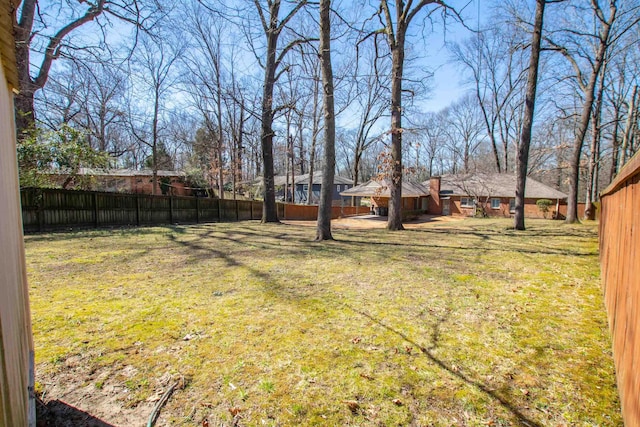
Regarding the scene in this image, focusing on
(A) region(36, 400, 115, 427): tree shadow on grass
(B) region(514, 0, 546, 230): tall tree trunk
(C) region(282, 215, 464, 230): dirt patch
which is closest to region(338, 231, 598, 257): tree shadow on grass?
(B) region(514, 0, 546, 230): tall tree trunk

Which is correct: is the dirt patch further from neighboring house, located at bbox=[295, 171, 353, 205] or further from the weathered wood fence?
neighboring house, located at bbox=[295, 171, 353, 205]

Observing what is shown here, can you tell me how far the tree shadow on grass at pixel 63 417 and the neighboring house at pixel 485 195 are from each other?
30114mm

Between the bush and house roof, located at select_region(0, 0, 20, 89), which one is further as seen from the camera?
the bush

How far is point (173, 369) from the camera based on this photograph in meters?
2.46

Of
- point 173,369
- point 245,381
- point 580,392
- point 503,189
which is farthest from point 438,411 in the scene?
point 503,189

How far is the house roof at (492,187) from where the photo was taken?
2628cm

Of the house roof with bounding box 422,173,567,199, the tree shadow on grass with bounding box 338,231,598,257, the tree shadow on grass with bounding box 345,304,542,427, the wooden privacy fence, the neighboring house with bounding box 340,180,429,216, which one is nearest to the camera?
the wooden privacy fence

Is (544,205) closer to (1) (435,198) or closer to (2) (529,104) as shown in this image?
(1) (435,198)

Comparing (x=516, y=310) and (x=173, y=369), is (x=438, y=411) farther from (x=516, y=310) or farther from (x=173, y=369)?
(x=516, y=310)

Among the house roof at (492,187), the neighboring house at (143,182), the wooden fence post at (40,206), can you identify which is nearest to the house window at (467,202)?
the house roof at (492,187)

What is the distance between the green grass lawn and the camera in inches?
82.2

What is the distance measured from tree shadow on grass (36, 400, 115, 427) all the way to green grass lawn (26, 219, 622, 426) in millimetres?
58

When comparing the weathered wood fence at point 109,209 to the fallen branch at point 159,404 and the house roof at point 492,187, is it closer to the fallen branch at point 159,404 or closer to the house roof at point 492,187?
the fallen branch at point 159,404

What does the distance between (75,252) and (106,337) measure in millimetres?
4788
